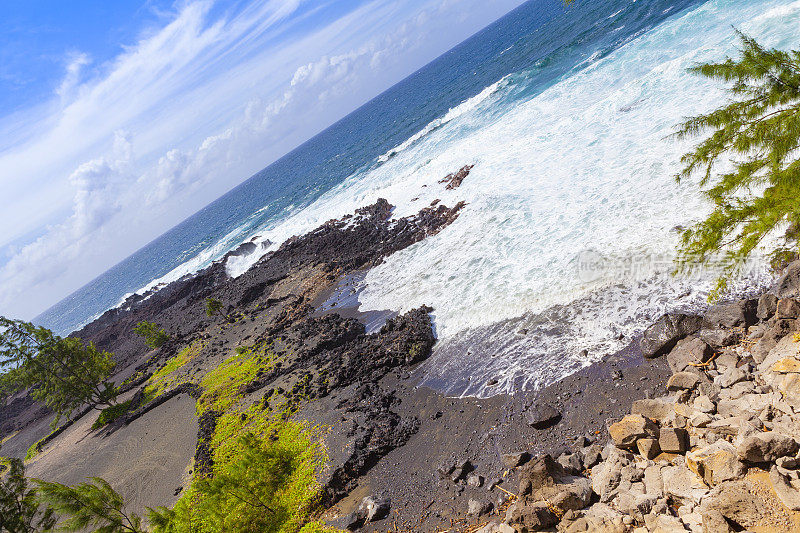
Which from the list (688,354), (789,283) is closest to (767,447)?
(688,354)

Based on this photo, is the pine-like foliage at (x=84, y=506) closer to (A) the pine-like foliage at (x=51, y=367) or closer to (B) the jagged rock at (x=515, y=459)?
(B) the jagged rock at (x=515, y=459)

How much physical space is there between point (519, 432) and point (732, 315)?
5925 millimetres

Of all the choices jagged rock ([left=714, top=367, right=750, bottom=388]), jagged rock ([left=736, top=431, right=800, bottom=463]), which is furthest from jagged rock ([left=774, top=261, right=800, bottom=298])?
jagged rock ([left=736, top=431, right=800, bottom=463])

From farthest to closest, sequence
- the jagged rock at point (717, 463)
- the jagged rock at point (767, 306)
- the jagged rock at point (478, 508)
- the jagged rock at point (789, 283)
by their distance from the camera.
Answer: the jagged rock at point (789, 283) → the jagged rock at point (767, 306) → the jagged rock at point (478, 508) → the jagged rock at point (717, 463)

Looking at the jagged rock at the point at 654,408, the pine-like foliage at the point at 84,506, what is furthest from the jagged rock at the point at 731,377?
the pine-like foliage at the point at 84,506

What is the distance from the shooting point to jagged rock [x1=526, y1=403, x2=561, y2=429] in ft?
35.0

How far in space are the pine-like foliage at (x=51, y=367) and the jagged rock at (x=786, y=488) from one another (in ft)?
100

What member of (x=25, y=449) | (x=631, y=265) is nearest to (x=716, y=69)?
(x=631, y=265)

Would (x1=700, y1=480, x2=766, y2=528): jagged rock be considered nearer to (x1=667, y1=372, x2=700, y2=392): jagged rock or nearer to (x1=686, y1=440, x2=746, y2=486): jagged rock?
(x1=686, y1=440, x2=746, y2=486): jagged rock

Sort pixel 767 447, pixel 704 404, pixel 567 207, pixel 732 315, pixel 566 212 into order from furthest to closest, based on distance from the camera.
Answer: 1. pixel 567 207
2. pixel 566 212
3. pixel 732 315
4. pixel 704 404
5. pixel 767 447

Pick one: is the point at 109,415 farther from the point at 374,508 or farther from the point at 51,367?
the point at 374,508

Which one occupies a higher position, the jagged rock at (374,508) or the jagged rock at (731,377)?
the jagged rock at (374,508)

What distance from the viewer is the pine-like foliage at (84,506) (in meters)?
10.0

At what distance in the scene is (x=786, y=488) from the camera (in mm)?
5629
